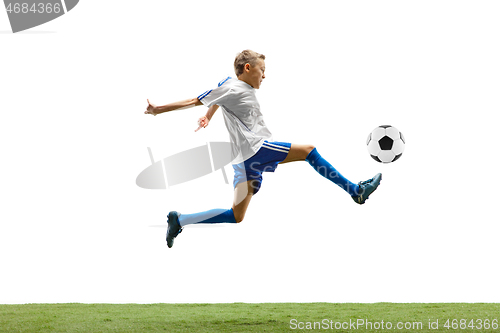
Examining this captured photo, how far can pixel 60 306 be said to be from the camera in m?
7.27

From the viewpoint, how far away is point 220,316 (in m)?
6.45

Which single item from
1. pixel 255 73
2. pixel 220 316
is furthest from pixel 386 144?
pixel 220 316

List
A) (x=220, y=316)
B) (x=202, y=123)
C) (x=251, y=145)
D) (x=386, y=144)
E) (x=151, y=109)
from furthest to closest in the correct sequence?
(x=220, y=316) < (x=386, y=144) < (x=202, y=123) < (x=251, y=145) < (x=151, y=109)

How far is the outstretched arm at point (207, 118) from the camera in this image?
213 inches

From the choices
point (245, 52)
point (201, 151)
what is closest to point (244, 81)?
point (245, 52)

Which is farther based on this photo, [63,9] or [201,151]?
[63,9]

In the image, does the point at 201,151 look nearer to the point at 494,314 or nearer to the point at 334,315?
the point at 334,315

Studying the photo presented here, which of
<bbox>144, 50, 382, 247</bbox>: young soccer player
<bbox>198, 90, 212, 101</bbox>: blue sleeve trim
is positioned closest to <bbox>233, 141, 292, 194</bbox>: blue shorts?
<bbox>144, 50, 382, 247</bbox>: young soccer player

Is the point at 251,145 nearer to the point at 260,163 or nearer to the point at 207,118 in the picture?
the point at 260,163

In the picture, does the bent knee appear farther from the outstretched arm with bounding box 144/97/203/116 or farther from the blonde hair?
the blonde hair

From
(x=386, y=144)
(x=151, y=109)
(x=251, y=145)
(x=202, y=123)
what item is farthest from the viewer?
(x=386, y=144)

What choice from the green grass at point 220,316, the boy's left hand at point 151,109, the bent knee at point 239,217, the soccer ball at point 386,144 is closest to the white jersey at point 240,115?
the boy's left hand at point 151,109

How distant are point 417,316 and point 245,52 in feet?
11.9

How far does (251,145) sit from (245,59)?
848mm
